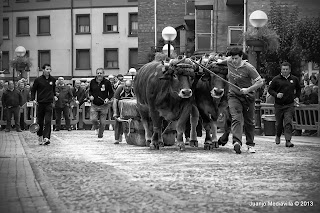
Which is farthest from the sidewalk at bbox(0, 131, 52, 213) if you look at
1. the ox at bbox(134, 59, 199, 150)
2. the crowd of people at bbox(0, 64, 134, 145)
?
the crowd of people at bbox(0, 64, 134, 145)

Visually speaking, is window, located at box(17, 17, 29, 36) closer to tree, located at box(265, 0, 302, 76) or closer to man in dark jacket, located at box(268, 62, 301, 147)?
tree, located at box(265, 0, 302, 76)

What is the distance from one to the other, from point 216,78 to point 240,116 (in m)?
1.35

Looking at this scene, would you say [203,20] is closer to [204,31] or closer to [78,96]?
[204,31]

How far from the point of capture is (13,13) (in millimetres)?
79875

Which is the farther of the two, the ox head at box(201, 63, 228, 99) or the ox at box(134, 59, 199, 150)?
the ox at box(134, 59, 199, 150)

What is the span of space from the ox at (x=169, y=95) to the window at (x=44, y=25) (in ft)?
201

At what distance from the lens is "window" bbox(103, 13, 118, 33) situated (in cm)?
7738

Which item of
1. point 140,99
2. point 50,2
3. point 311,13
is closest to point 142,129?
point 140,99

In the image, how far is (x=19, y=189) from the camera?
33.6 feet

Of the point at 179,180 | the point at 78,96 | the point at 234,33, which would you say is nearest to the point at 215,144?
the point at 179,180

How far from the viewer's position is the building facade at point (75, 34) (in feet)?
253

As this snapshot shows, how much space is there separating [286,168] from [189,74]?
546 cm

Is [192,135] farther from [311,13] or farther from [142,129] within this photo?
[311,13]

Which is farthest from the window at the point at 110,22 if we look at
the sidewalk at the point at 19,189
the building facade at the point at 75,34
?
the sidewalk at the point at 19,189
